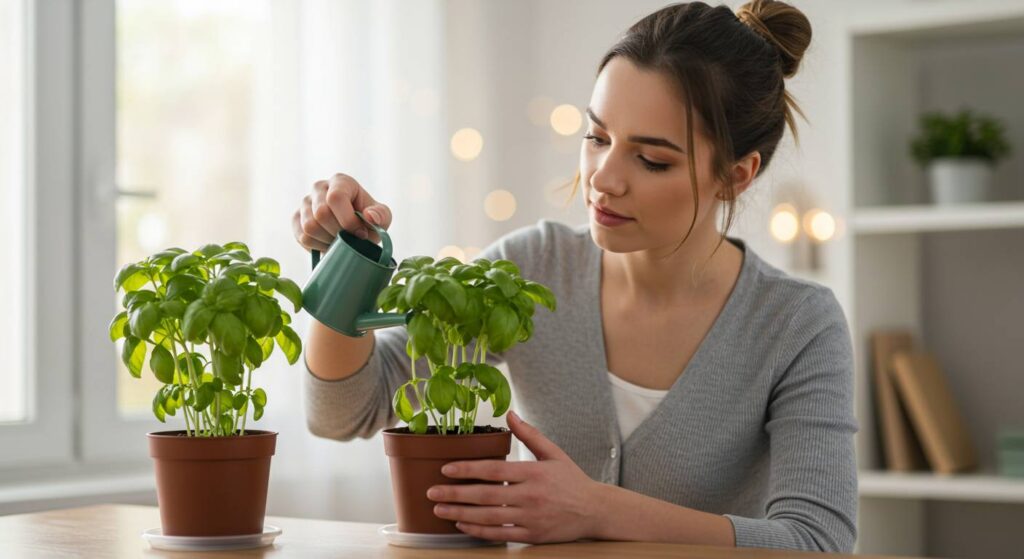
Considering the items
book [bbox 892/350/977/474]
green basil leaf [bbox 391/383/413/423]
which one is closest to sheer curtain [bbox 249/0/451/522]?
book [bbox 892/350/977/474]

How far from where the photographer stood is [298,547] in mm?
1080

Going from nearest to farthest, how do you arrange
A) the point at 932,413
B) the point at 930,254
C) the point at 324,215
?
1. the point at 324,215
2. the point at 932,413
3. the point at 930,254

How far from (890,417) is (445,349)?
1.81 m

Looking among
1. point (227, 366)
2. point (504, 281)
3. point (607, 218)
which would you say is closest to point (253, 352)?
point (227, 366)

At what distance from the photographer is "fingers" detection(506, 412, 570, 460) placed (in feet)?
3.72

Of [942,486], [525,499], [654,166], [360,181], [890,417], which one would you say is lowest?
[942,486]

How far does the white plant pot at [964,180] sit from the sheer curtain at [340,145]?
121 centimetres

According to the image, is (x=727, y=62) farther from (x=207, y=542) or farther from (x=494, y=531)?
(x=207, y=542)

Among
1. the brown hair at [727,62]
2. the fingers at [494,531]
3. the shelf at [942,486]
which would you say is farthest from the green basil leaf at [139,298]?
the shelf at [942,486]

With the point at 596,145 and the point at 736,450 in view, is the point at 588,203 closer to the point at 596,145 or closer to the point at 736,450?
the point at 596,145

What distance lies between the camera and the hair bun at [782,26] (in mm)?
1573

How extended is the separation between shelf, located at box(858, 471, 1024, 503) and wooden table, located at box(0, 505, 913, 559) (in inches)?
59.0

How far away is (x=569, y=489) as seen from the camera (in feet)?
3.63

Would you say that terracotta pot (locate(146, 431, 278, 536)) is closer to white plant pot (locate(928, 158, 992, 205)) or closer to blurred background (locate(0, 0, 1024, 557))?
blurred background (locate(0, 0, 1024, 557))
